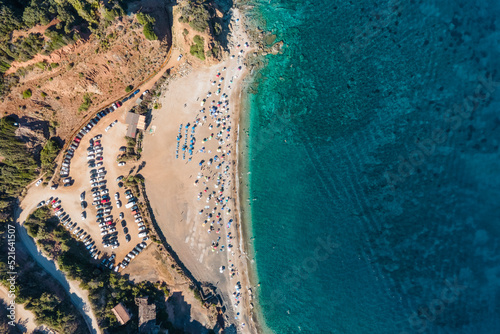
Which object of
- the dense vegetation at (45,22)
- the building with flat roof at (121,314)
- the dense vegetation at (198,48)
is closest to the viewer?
the dense vegetation at (45,22)

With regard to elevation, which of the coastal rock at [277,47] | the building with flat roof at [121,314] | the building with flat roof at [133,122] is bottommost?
the building with flat roof at [121,314]

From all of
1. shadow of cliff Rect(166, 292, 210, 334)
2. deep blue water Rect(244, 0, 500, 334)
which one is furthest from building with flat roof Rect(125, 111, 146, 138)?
shadow of cliff Rect(166, 292, 210, 334)

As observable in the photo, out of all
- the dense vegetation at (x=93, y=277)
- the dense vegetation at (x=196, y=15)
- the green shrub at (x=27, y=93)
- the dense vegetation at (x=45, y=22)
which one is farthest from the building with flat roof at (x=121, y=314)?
the dense vegetation at (x=196, y=15)

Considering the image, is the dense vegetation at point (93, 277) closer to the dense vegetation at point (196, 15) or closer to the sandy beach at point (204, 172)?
the sandy beach at point (204, 172)

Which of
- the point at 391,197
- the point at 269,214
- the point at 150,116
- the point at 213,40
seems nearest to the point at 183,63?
the point at 213,40

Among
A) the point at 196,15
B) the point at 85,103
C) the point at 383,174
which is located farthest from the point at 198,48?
the point at 383,174

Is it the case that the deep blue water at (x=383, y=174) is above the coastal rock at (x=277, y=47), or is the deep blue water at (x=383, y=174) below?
below

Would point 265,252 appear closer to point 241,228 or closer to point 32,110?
point 241,228
